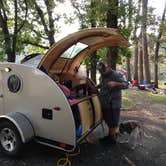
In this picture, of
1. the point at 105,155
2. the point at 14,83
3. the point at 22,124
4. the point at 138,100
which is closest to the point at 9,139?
the point at 22,124

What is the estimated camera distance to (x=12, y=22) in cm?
1097

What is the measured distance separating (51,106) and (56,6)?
9.10 metres

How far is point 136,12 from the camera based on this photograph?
9.75 meters

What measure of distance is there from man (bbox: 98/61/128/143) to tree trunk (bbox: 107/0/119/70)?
13.8ft

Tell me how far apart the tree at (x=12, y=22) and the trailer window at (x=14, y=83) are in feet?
18.3

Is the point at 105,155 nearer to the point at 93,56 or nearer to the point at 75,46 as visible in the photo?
the point at 75,46

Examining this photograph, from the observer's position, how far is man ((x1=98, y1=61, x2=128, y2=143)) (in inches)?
182

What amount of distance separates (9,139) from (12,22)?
27.5ft

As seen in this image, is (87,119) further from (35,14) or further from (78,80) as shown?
(35,14)

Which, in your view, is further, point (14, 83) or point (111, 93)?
point (111, 93)

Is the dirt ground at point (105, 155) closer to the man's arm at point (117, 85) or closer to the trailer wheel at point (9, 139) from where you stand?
the trailer wheel at point (9, 139)

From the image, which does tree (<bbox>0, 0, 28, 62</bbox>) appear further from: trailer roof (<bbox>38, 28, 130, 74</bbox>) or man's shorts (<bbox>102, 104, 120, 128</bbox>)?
man's shorts (<bbox>102, 104, 120, 128</bbox>)

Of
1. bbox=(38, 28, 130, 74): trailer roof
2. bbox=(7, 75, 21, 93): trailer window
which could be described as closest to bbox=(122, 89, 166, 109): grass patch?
bbox=(38, 28, 130, 74): trailer roof

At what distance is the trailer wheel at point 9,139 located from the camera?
13.0 ft
